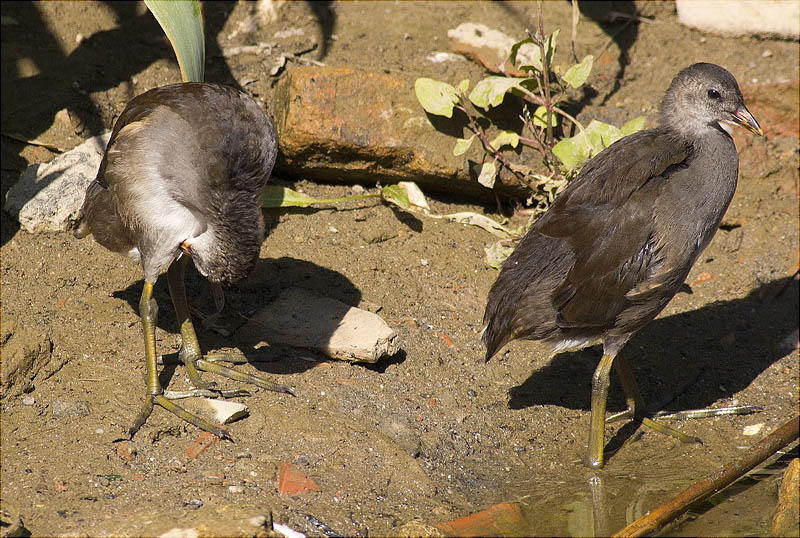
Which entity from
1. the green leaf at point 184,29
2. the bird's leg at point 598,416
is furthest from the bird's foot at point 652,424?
the green leaf at point 184,29

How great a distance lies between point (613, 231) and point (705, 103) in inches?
34.4

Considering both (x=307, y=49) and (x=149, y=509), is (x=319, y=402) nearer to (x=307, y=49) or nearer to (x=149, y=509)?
(x=149, y=509)

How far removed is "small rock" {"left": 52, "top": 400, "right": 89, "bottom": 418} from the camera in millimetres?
3805

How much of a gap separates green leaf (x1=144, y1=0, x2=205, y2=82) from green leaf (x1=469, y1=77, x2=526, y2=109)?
176 centimetres

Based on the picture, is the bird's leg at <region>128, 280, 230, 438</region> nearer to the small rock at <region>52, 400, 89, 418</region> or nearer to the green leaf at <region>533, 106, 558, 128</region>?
the small rock at <region>52, 400, 89, 418</region>

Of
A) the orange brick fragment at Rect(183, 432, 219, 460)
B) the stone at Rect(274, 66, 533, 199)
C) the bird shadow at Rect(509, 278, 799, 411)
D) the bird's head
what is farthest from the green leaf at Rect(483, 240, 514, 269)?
the orange brick fragment at Rect(183, 432, 219, 460)

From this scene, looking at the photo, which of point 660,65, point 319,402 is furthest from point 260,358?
point 660,65

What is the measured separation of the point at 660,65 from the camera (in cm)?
632

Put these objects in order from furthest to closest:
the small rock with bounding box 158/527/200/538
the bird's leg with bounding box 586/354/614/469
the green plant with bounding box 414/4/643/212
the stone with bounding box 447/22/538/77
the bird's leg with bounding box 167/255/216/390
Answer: the stone with bounding box 447/22/538/77
the green plant with bounding box 414/4/643/212
the bird's leg with bounding box 167/255/216/390
the bird's leg with bounding box 586/354/614/469
the small rock with bounding box 158/527/200/538

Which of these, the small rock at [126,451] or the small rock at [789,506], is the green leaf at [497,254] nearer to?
the small rock at [789,506]

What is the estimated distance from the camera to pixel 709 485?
11.4ft

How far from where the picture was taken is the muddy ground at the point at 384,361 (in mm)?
3496

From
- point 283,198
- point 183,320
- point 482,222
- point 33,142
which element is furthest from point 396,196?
point 33,142

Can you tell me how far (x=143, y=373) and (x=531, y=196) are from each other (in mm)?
2781
